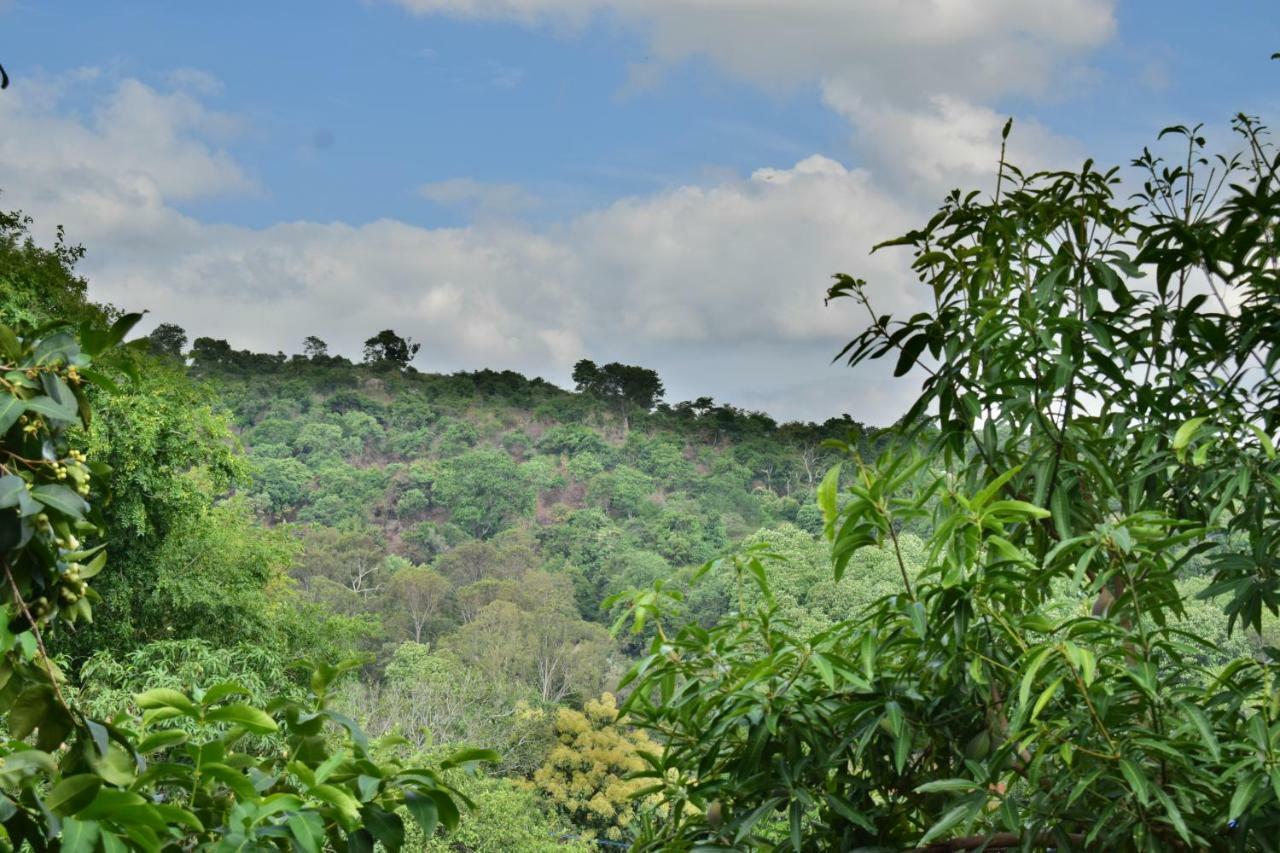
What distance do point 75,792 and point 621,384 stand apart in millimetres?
30404

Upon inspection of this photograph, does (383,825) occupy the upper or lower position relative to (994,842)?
upper

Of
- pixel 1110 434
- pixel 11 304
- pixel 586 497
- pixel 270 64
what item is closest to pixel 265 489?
A: pixel 586 497

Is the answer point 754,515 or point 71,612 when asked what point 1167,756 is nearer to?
point 71,612

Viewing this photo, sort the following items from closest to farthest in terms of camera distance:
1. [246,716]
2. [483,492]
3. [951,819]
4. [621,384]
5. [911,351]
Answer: [246,716] < [951,819] < [911,351] < [483,492] < [621,384]

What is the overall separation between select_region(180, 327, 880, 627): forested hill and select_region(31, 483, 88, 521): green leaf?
73.9ft

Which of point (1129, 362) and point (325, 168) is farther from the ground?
point (325, 168)

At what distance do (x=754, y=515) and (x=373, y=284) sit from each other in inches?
393

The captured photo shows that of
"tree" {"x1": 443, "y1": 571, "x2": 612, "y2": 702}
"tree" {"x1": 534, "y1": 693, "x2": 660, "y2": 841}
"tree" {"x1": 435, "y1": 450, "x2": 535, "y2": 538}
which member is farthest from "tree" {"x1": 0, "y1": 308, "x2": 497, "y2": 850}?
"tree" {"x1": 435, "y1": 450, "x2": 535, "y2": 538}

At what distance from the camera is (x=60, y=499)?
2.80ft

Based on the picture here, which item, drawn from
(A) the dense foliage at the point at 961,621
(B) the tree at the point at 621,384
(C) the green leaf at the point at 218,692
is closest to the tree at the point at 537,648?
(B) the tree at the point at 621,384

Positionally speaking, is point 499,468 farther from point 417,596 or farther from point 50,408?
point 50,408

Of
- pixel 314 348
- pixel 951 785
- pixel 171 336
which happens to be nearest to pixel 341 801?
pixel 951 785

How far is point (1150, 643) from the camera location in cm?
127

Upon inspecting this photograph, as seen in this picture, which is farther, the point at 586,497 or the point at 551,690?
the point at 586,497
